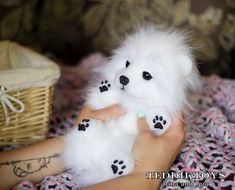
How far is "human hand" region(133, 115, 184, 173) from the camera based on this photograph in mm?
919

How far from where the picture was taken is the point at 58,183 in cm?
100

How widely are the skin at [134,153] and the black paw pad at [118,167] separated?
0.07 feet

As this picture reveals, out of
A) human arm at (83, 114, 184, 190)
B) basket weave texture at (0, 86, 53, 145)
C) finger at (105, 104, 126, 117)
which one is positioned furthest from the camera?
basket weave texture at (0, 86, 53, 145)

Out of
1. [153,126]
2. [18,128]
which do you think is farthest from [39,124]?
[153,126]

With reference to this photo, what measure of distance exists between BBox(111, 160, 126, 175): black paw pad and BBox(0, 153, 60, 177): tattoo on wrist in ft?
0.65

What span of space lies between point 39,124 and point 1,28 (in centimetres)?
54

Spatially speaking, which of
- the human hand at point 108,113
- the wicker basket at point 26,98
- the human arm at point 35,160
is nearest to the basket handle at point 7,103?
the wicker basket at point 26,98

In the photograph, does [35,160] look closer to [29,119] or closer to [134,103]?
[29,119]

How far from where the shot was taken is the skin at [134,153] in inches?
35.0

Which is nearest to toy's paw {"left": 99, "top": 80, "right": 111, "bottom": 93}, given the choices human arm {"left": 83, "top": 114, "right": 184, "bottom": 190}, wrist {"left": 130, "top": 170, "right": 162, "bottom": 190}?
human arm {"left": 83, "top": 114, "right": 184, "bottom": 190}

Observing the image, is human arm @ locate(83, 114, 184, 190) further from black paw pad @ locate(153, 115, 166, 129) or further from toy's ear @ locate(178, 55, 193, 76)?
toy's ear @ locate(178, 55, 193, 76)

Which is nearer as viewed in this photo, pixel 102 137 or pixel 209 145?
pixel 102 137

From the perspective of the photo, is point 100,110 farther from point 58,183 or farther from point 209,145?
point 209,145

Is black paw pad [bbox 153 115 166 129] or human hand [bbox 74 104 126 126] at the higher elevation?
human hand [bbox 74 104 126 126]
